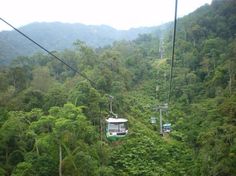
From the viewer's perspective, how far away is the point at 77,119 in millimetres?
19688

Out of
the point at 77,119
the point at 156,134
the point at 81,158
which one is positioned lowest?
the point at 156,134

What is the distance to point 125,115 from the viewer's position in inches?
1152

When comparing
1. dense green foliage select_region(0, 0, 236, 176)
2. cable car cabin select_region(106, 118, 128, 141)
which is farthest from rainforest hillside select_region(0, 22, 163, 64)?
cable car cabin select_region(106, 118, 128, 141)

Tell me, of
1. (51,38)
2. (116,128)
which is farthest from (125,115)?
(51,38)

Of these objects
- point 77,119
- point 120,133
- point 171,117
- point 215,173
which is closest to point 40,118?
point 77,119

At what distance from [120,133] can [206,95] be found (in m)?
16.0

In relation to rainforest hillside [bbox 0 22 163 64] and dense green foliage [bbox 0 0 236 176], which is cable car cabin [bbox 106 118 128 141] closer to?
dense green foliage [bbox 0 0 236 176]

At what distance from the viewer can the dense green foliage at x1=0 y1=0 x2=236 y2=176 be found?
18.0 m

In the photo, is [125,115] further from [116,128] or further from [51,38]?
[51,38]

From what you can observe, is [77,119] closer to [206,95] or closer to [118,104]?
[118,104]

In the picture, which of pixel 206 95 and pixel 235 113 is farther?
pixel 206 95

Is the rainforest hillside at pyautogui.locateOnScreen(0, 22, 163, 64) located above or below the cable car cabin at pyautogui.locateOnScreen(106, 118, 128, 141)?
above

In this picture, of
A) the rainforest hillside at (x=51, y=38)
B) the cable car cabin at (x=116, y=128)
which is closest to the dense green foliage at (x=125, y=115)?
the cable car cabin at (x=116, y=128)

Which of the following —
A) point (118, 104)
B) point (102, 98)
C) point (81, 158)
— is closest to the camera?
point (81, 158)
